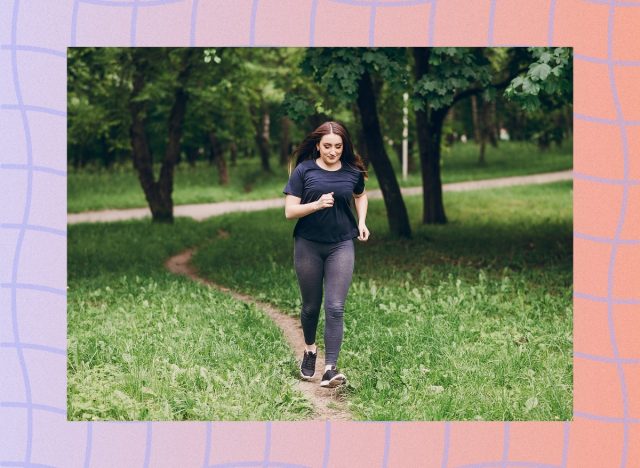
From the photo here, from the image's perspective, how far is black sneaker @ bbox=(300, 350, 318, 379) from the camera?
6.20 meters

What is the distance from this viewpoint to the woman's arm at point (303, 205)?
5.55 m

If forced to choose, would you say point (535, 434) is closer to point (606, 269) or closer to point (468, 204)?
point (606, 269)

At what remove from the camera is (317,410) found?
5.64 metres

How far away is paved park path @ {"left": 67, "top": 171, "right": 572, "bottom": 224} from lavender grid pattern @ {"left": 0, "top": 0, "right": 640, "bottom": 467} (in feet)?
47.4

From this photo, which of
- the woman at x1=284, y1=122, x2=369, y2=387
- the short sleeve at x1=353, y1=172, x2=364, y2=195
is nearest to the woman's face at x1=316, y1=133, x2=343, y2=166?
the woman at x1=284, y1=122, x2=369, y2=387

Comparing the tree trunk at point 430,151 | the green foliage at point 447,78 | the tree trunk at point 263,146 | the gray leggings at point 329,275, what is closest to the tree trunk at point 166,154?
the tree trunk at point 430,151

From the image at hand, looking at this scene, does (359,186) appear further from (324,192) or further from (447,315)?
(447,315)

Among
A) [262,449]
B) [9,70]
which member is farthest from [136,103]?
[262,449]

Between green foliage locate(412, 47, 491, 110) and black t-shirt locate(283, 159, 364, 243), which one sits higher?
green foliage locate(412, 47, 491, 110)

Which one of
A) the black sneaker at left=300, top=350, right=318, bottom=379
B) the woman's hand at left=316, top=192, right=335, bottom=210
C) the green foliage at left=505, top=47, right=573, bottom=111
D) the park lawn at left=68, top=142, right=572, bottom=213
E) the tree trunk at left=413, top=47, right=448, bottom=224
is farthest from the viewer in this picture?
the park lawn at left=68, top=142, right=572, bottom=213

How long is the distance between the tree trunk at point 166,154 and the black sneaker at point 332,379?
40.7 ft

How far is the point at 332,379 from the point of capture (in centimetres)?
Result: 589

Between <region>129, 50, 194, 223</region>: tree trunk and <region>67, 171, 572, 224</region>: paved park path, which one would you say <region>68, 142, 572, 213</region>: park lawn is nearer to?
<region>67, 171, 572, 224</region>: paved park path

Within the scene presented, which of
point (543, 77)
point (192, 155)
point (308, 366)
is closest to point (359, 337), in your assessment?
point (308, 366)
